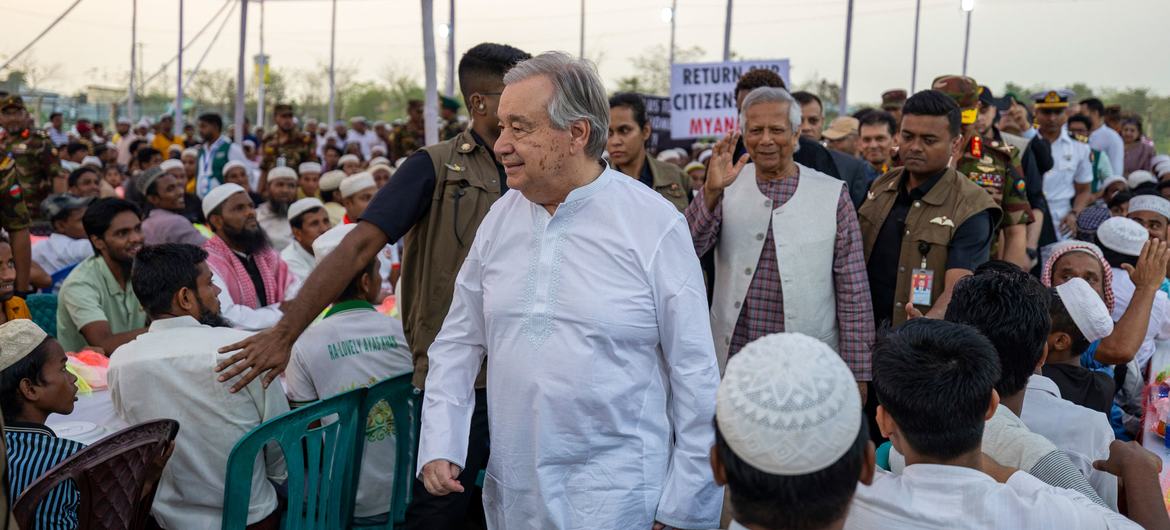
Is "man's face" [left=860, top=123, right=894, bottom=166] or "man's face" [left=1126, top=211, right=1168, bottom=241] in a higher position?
"man's face" [left=860, top=123, right=894, bottom=166]

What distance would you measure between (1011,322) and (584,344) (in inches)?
46.9

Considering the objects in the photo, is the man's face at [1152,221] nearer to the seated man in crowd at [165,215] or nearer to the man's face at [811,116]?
the man's face at [811,116]

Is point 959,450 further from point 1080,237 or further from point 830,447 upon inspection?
point 1080,237

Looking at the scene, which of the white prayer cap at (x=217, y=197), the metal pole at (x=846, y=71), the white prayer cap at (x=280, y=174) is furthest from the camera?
the metal pole at (x=846, y=71)

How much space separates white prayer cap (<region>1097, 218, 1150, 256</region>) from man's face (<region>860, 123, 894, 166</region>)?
201 centimetres

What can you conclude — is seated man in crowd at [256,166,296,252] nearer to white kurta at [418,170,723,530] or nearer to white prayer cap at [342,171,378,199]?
white prayer cap at [342,171,378,199]

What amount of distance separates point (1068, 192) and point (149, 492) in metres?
8.43

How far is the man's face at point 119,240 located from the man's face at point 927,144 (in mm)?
4038

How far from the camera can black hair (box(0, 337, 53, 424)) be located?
3.03 metres

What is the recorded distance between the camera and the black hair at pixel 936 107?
3957mm

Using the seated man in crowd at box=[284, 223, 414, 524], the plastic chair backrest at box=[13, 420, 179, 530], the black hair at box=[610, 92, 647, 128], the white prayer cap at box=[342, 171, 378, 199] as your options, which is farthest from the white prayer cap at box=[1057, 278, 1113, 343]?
the white prayer cap at box=[342, 171, 378, 199]

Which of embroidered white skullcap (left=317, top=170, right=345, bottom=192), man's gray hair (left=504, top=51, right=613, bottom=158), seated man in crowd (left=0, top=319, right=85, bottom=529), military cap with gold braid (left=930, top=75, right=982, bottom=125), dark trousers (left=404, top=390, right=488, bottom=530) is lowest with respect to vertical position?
dark trousers (left=404, top=390, right=488, bottom=530)

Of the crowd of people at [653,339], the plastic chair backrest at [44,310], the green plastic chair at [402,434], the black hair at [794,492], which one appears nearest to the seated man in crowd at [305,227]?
the crowd of people at [653,339]

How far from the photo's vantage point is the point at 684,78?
9.02 meters
